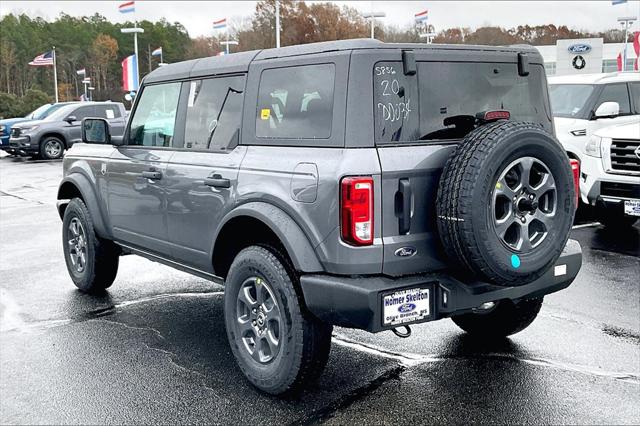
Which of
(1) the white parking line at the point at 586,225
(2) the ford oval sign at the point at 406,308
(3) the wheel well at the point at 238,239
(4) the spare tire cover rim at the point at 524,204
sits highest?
(4) the spare tire cover rim at the point at 524,204

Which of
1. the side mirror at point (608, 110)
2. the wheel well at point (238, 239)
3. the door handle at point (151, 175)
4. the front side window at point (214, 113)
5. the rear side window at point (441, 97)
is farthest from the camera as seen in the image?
the side mirror at point (608, 110)

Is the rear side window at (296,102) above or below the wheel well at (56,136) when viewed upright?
above

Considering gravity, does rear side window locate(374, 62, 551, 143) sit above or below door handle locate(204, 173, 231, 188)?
above

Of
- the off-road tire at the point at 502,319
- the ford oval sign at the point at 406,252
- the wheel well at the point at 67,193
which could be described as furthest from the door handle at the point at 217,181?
the wheel well at the point at 67,193

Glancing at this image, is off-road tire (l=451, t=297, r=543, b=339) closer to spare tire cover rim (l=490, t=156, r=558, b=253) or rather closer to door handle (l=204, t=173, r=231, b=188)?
spare tire cover rim (l=490, t=156, r=558, b=253)

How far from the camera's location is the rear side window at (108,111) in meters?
20.7

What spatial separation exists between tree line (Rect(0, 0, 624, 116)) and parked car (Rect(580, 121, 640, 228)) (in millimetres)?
59224

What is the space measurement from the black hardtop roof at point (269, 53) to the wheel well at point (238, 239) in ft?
3.27

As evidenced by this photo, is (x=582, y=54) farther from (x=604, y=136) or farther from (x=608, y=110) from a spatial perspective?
(x=604, y=136)

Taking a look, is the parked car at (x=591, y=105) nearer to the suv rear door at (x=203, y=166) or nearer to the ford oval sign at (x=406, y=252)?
the suv rear door at (x=203, y=166)

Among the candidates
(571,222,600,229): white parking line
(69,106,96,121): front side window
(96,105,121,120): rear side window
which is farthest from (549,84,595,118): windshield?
(69,106,96,121): front side window

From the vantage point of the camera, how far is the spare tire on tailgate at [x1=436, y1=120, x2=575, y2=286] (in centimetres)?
338

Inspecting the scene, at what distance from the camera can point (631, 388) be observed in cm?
406

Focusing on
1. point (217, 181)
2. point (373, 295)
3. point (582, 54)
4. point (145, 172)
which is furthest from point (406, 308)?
point (582, 54)
